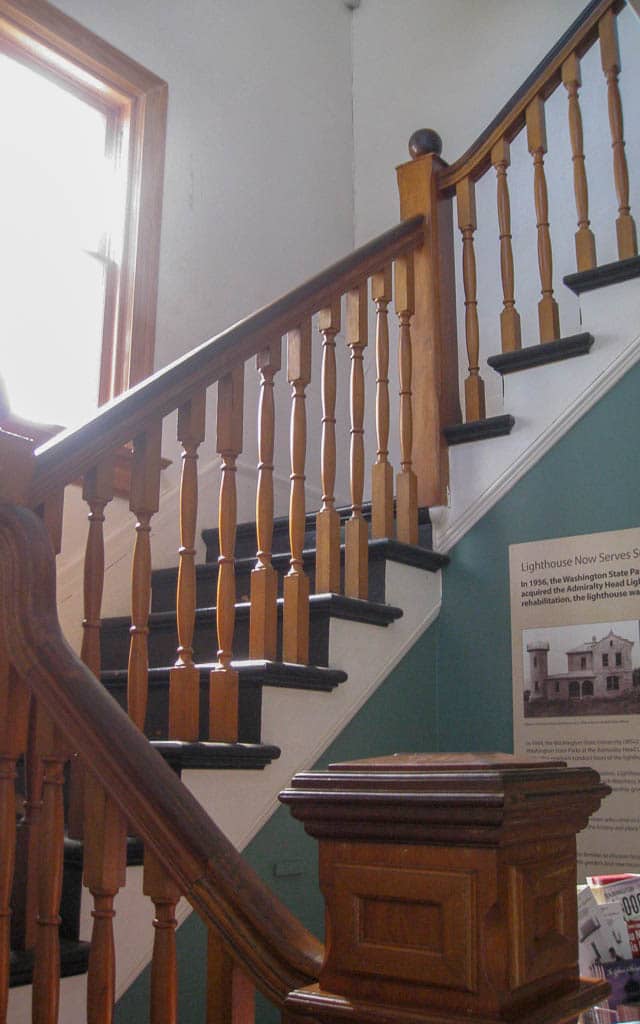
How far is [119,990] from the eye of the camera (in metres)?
1.78

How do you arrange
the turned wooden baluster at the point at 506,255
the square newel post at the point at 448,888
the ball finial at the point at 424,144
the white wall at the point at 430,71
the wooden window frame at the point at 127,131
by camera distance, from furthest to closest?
the white wall at the point at 430,71, the wooden window frame at the point at 127,131, the ball finial at the point at 424,144, the turned wooden baluster at the point at 506,255, the square newel post at the point at 448,888

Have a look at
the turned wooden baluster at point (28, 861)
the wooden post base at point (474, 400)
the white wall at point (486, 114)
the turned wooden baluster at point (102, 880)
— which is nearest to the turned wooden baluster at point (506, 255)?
the wooden post base at point (474, 400)

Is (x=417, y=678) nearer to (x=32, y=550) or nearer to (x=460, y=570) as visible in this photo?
(x=460, y=570)

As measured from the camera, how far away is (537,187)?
2.83 metres

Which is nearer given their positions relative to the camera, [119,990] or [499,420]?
[119,990]

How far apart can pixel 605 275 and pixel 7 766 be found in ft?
6.55

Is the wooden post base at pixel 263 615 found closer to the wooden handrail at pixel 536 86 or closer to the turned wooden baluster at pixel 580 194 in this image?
the turned wooden baluster at pixel 580 194

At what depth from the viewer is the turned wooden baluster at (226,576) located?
6.70ft

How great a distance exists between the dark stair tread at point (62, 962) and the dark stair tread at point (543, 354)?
176cm

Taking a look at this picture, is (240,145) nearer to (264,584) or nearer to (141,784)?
(264,584)

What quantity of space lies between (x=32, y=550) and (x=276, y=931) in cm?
62

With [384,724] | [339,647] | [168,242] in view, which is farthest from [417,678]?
[168,242]

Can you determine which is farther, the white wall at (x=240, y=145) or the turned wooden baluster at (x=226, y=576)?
the white wall at (x=240, y=145)

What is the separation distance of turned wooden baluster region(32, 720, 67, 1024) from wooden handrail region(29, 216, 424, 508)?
0.50m
